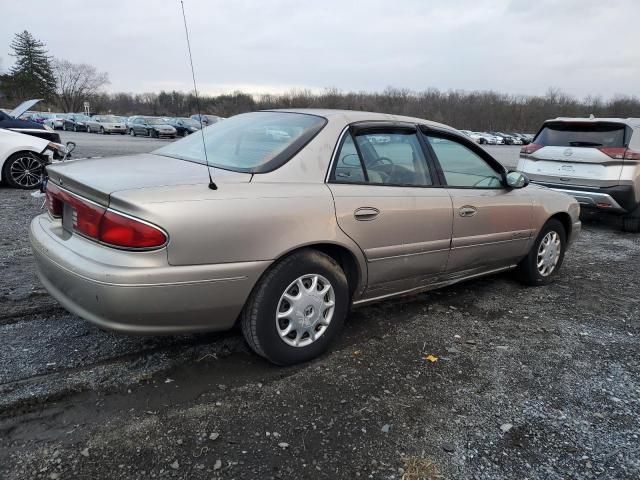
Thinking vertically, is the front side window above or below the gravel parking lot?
above

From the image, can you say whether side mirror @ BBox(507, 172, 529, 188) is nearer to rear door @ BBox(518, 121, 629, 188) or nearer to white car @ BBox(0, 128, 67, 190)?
rear door @ BBox(518, 121, 629, 188)

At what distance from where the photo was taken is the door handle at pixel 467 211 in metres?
3.76

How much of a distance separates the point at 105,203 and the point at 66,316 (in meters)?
1.49

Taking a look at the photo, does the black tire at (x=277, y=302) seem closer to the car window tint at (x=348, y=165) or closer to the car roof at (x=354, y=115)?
the car window tint at (x=348, y=165)

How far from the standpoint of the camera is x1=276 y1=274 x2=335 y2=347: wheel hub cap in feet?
9.57

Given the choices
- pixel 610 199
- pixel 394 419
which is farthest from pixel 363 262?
pixel 610 199

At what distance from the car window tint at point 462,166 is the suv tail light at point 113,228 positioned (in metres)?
2.24

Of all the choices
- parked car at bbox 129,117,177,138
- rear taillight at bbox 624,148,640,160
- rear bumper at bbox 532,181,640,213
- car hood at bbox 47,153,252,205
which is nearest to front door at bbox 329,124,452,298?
car hood at bbox 47,153,252,205

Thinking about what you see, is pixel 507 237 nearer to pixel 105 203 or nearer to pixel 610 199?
pixel 105 203

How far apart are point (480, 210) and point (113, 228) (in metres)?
2.70

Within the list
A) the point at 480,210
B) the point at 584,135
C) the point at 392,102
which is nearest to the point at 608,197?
the point at 584,135

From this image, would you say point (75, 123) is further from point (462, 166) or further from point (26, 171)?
point (462, 166)

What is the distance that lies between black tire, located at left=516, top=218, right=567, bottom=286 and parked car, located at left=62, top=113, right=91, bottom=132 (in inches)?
1789

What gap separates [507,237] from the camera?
4.25 m
